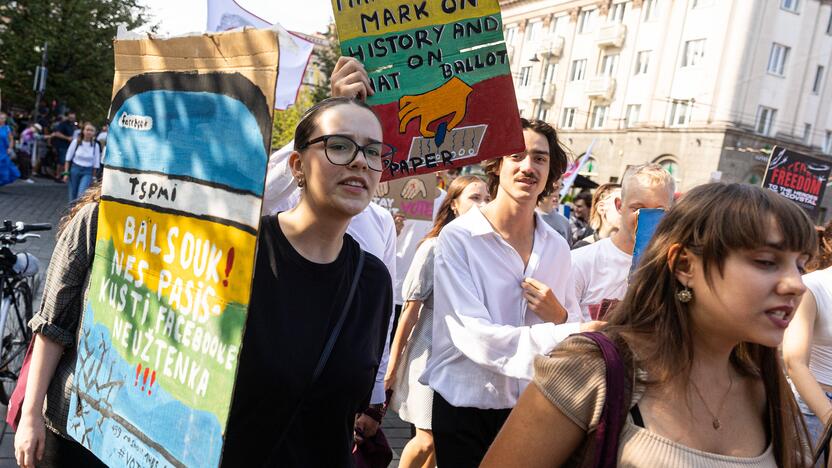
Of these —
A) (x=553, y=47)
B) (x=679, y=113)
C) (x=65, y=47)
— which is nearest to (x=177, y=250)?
(x=65, y=47)

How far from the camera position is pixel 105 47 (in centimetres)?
2630

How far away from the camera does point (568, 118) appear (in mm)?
47250

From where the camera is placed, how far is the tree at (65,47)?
24594 mm

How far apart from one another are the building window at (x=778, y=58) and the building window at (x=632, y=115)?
22.1ft

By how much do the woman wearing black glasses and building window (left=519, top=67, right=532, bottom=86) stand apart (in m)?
49.2

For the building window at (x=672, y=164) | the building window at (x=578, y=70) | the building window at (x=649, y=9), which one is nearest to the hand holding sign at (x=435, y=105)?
the building window at (x=672, y=164)

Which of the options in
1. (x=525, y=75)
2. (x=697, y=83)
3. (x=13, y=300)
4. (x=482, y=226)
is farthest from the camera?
(x=525, y=75)

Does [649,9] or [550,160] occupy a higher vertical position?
[649,9]

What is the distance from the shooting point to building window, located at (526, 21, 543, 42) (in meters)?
49.3

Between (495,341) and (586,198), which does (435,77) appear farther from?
(586,198)

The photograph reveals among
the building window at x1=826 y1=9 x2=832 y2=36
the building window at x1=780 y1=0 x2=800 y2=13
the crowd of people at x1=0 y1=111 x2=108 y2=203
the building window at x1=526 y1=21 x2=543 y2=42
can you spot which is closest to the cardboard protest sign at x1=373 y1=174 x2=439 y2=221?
the crowd of people at x1=0 y1=111 x2=108 y2=203

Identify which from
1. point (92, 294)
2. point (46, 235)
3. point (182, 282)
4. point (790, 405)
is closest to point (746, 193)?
point (790, 405)

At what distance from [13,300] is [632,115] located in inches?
1595

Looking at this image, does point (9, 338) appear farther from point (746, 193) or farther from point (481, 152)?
point (746, 193)
